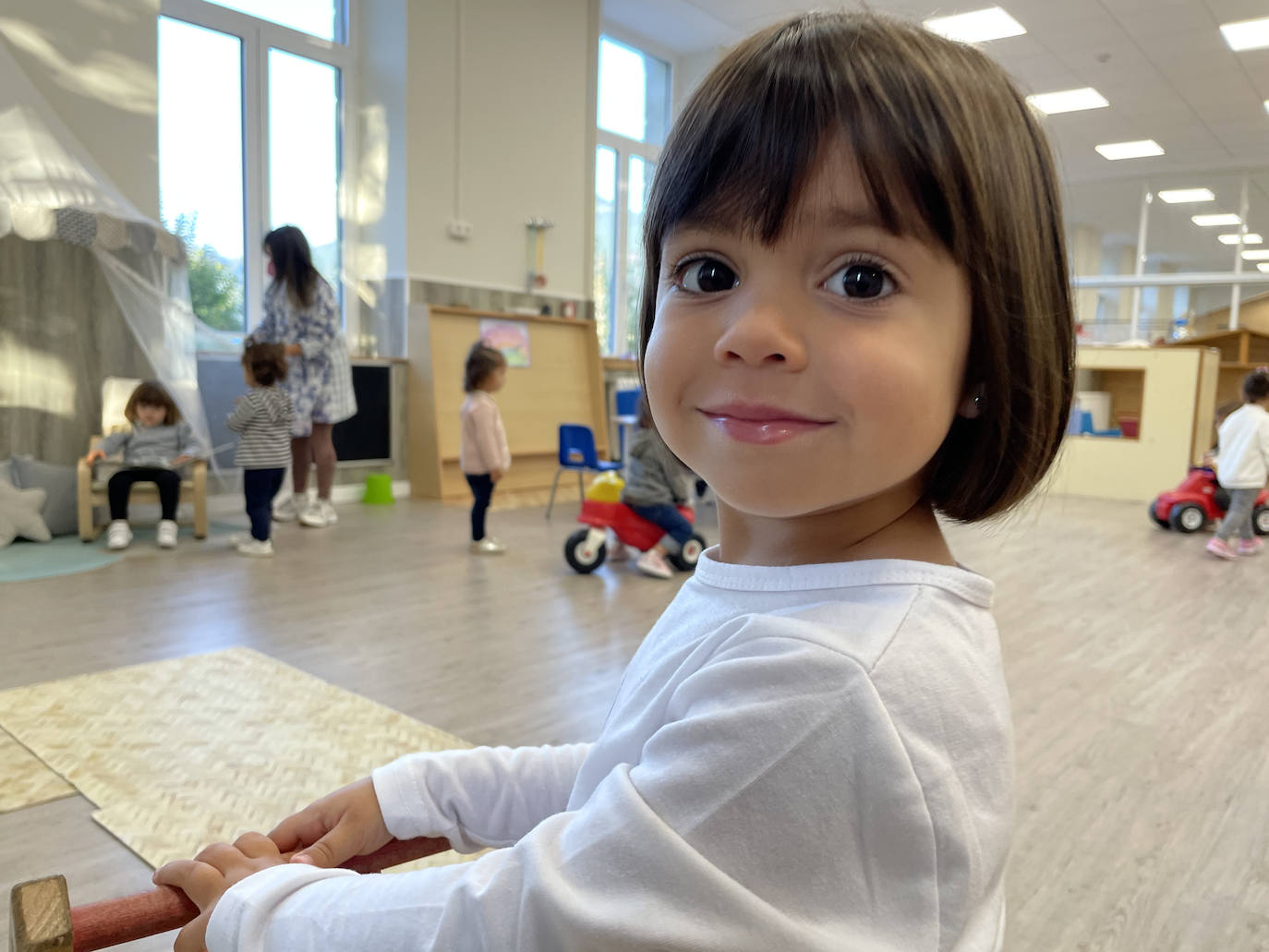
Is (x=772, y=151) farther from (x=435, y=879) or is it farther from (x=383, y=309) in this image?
(x=383, y=309)

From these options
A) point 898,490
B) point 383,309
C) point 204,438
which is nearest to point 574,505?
point 383,309

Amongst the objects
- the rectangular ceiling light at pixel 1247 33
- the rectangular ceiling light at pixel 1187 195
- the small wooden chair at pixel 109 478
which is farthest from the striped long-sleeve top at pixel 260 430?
the rectangular ceiling light at pixel 1187 195

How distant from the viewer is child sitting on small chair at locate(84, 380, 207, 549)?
3.76 m

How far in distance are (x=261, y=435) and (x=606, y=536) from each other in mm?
1497

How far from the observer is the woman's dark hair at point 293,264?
A: 4.21 m

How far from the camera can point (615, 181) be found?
7.26m

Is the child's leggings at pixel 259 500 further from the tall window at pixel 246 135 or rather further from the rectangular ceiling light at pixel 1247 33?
the rectangular ceiling light at pixel 1247 33

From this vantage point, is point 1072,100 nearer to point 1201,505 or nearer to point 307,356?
point 1201,505

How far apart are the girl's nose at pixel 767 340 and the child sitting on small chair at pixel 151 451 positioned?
12.3ft

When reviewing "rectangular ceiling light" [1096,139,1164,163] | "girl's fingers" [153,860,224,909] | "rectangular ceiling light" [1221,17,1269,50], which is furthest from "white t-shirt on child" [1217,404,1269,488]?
"rectangular ceiling light" [1096,139,1164,163]

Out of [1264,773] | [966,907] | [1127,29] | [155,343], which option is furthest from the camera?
[1127,29]

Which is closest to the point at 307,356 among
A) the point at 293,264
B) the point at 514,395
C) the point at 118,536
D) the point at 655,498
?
the point at 293,264

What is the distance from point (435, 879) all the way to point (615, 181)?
7.22 metres

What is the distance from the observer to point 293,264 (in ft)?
13.9
